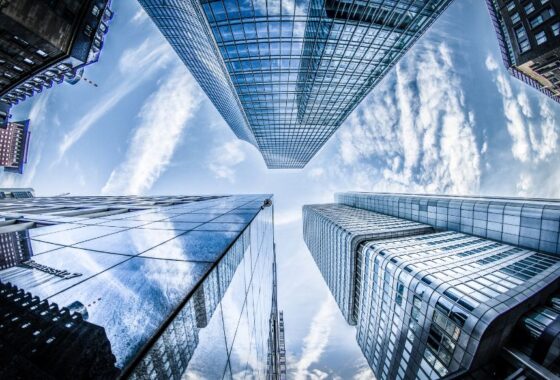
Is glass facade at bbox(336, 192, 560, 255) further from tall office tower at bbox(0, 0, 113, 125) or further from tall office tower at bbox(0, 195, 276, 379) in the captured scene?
tall office tower at bbox(0, 0, 113, 125)

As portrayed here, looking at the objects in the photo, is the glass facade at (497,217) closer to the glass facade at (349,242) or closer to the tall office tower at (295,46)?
the glass facade at (349,242)

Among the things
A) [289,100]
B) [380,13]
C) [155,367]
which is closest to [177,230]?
[155,367]

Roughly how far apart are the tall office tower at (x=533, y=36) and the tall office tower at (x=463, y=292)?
116 feet

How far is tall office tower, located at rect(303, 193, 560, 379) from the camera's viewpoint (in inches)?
784

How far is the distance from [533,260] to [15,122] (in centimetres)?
21066

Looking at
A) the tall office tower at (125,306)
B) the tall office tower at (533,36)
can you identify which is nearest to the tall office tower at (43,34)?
the tall office tower at (125,306)

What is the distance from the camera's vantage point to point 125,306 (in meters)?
3.03

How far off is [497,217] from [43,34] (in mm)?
66075

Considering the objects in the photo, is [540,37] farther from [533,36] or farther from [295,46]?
[295,46]

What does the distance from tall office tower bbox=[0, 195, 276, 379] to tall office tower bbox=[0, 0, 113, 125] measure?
31.9 metres

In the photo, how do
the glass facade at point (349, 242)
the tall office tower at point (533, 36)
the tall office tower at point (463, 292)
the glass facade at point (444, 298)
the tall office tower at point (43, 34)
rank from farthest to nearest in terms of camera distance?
the glass facade at point (349, 242)
the tall office tower at point (533, 36)
the tall office tower at point (43, 34)
the glass facade at point (444, 298)
the tall office tower at point (463, 292)

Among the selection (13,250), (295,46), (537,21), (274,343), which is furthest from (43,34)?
(537,21)

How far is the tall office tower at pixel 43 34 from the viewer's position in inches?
984

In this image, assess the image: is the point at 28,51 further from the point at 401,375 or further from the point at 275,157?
the point at 275,157
